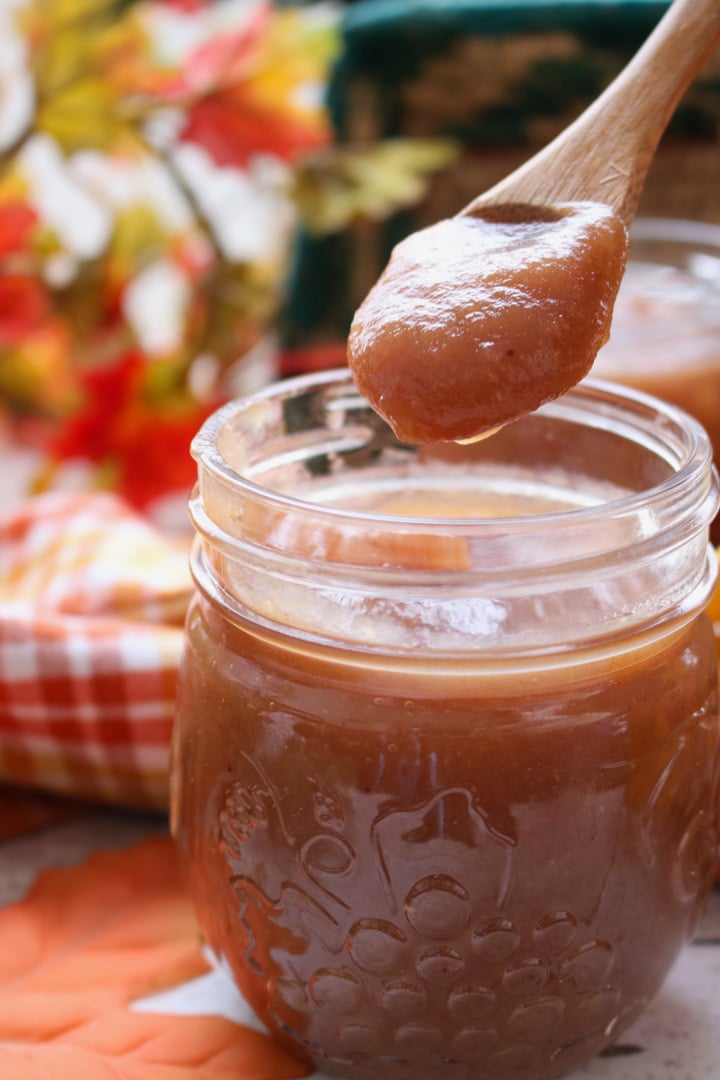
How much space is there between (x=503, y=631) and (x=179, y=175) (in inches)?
43.1

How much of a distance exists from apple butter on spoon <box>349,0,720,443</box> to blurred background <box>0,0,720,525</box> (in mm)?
793

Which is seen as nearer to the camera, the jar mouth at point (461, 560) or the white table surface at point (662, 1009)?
the jar mouth at point (461, 560)

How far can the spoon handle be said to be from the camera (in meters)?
0.80

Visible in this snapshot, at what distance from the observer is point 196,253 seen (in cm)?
195

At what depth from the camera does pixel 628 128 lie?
0.81m

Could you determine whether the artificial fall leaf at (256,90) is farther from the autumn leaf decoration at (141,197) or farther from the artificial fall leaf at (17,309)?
the artificial fall leaf at (17,309)

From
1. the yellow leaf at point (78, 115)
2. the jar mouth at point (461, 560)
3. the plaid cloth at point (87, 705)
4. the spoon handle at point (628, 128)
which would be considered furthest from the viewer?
the yellow leaf at point (78, 115)

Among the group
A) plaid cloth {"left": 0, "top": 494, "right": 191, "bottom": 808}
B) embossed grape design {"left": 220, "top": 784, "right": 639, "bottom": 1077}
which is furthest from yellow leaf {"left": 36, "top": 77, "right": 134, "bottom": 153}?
embossed grape design {"left": 220, "top": 784, "right": 639, "bottom": 1077}

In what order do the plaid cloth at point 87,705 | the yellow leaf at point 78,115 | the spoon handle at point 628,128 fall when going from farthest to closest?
the yellow leaf at point 78,115
the plaid cloth at point 87,705
the spoon handle at point 628,128

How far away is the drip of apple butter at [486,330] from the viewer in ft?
2.31

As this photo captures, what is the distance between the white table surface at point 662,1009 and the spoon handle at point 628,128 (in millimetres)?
510

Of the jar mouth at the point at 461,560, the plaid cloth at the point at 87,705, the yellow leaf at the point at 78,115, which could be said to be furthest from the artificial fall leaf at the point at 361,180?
the jar mouth at the point at 461,560

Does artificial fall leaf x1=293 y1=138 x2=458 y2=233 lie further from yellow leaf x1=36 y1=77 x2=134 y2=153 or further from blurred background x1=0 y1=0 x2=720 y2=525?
yellow leaf x1=36 y1=77 x2=134 y2=153

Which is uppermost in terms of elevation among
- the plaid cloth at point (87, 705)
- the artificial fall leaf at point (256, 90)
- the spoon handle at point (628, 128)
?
the spoon handle at point (628, 128)
